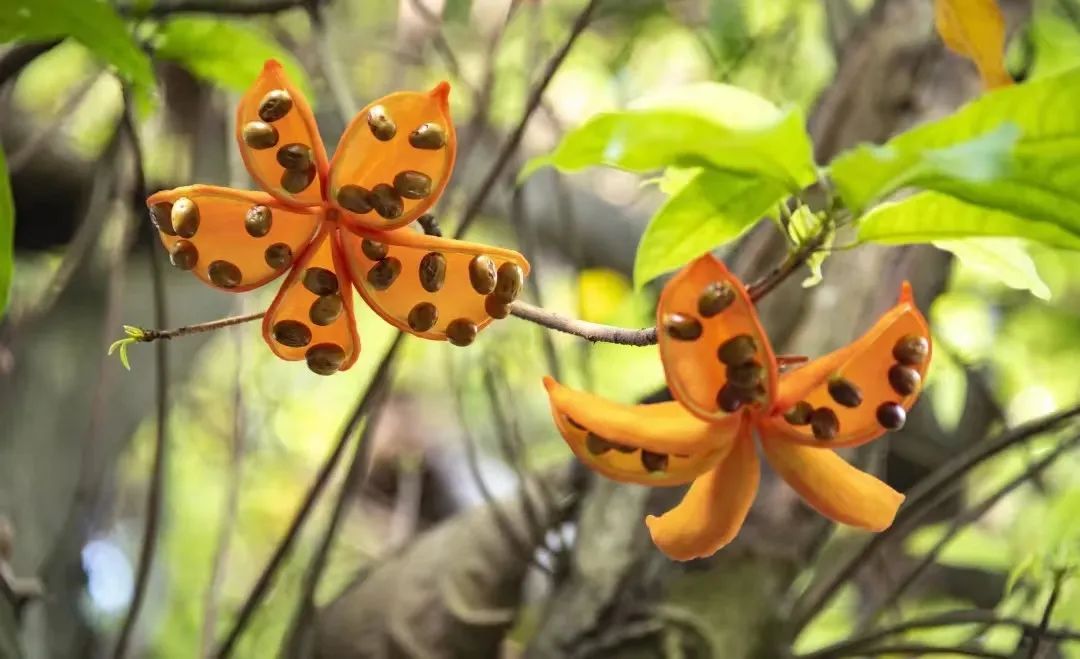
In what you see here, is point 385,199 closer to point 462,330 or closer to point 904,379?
point 462,330

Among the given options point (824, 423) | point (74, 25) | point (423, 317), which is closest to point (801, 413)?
point (824, 423)

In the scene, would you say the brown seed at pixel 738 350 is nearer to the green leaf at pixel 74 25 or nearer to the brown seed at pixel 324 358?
the brown seed at pixel 324 358

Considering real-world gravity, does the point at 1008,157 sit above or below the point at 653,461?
above

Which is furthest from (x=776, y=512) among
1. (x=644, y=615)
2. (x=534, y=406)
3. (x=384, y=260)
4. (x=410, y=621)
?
(x=534, y=406)

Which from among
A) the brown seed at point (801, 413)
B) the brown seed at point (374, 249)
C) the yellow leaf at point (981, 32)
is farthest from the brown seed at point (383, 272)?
the yellow leaf at point (981, 32)

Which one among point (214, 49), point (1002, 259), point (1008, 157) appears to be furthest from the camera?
point (214, 49)

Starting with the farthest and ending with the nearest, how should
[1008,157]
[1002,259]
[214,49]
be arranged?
[214,49]
[1002,259]
[1008,157]

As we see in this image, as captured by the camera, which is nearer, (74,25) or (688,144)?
(688,144)
